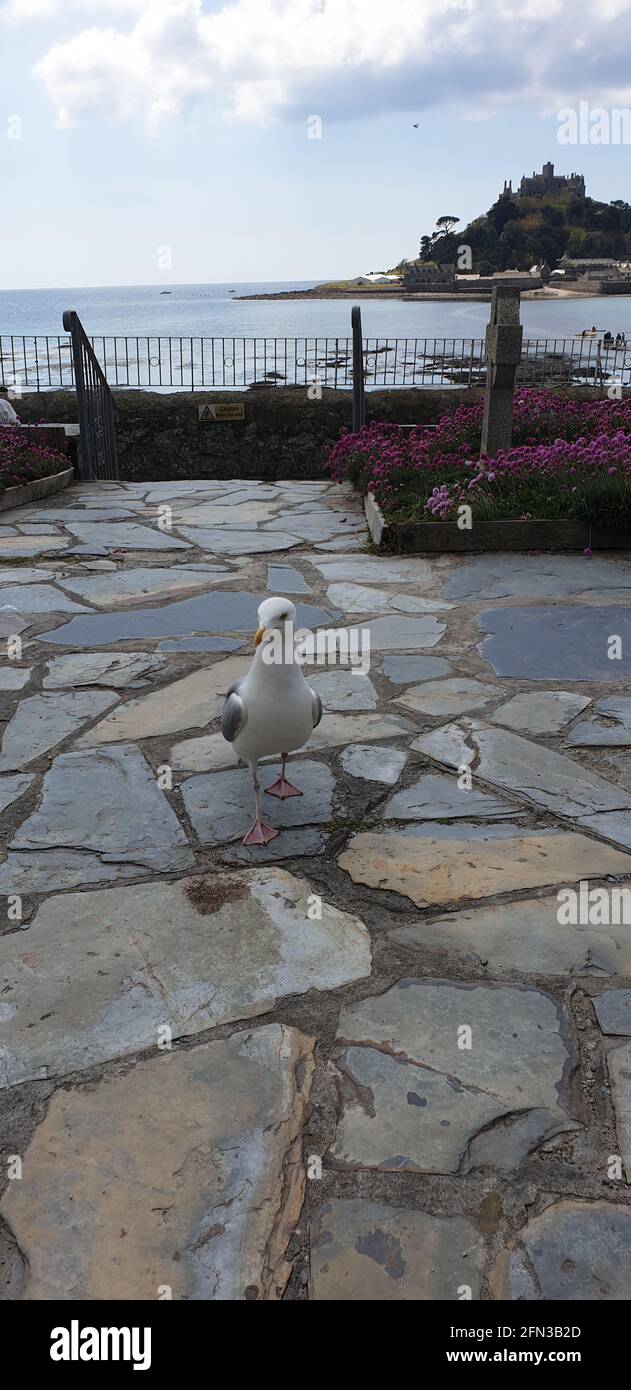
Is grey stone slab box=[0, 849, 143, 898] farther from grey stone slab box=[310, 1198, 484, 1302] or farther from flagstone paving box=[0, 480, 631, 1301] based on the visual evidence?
grey stone slab box=[310, 1198, 484, 1302]


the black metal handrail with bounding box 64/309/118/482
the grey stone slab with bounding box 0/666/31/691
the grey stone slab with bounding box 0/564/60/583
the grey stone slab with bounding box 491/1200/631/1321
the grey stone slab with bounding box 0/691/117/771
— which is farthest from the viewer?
the black metal handrail with bounding box 64/309/118/482

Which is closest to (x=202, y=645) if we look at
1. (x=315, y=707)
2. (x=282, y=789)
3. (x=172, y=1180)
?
(x=282, y=789)

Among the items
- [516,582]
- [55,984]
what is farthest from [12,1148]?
[516,582]

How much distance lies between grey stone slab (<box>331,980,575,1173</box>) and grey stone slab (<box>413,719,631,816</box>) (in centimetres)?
109

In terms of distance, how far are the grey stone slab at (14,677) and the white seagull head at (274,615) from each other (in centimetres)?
193

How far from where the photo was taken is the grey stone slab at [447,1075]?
1895 millimetres

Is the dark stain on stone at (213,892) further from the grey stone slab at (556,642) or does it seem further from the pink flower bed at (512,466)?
the pink flower bed at (512,466)

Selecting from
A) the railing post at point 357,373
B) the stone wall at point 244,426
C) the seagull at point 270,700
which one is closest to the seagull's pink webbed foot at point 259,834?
the seagull at point 270,700

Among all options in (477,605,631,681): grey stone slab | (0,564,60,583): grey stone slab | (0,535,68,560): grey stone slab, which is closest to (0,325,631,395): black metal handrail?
(0,535,68,560): grey stone slab

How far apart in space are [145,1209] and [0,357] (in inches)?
574

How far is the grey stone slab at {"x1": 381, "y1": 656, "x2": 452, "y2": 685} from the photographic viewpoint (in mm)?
4461

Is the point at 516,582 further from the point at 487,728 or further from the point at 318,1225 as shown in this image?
the point at 318,1225

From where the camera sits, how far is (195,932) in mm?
2562

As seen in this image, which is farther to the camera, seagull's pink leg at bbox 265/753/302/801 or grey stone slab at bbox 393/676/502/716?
grey stone slab at bbox 393/676/502/716
